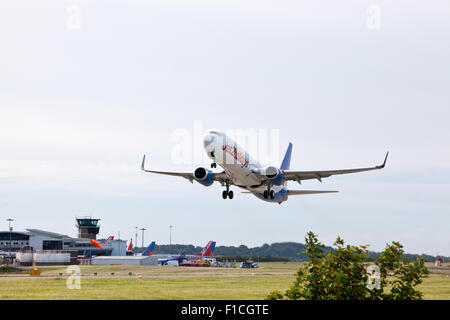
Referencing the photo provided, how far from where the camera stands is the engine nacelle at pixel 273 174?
220 feet

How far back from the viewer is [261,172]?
67.9 metres

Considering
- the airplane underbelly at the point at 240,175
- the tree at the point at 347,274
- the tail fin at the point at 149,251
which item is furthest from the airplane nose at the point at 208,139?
the tail fin at the point at 149,251

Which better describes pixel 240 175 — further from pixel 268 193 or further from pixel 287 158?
pixel 287 158

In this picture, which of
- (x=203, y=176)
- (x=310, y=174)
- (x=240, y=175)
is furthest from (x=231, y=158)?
(x=310, y=174)

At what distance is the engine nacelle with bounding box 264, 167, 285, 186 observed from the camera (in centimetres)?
6706

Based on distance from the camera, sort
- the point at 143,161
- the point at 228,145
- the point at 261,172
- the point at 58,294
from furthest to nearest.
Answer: the point at 143,161, the point at 261,172, the point at 228,145, the point at 58,294

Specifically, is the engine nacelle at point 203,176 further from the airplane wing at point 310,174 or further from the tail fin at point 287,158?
the tail fin at point 287,158

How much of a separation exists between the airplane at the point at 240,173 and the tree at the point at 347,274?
26.4m

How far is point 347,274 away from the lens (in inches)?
1287

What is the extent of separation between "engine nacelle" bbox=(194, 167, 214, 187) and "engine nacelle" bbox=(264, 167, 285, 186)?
672 cm

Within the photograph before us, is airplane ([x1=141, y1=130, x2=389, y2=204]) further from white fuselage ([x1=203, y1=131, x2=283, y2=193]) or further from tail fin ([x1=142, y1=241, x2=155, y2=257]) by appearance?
tail fin ([x1=142, y1=241, x2=155, y2=257])
